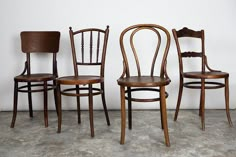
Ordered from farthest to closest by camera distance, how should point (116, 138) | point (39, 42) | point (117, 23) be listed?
1. point (117, 23)
2. point (39, 42)
3. point (116, 138)

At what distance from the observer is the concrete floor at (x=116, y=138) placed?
2141 mm

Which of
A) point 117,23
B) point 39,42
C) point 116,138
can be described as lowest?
point 116,138

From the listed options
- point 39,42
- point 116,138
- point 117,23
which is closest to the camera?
point 116,138

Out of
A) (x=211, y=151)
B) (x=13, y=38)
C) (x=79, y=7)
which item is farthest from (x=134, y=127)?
(x=13, y=38)

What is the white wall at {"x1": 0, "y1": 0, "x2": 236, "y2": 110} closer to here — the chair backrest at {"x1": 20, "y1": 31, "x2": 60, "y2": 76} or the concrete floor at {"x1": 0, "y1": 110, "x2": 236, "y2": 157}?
the chair backrest at {"x1": 20, "y1": 31, "x2": 60, "y2": 76}

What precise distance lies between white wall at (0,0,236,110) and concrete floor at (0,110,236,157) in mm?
553

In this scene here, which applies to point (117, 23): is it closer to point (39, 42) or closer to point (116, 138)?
point (39, 42)

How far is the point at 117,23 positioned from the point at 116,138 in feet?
5.18

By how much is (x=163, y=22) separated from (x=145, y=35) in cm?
27

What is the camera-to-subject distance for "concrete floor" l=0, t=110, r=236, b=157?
2.14m

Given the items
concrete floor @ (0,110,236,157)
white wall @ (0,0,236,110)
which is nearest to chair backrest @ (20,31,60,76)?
white wall @ (0,0,236,110)

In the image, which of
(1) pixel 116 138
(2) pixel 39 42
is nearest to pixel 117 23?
(2) pixel 39 42

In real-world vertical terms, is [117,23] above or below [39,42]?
above

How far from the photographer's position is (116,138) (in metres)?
2.48
